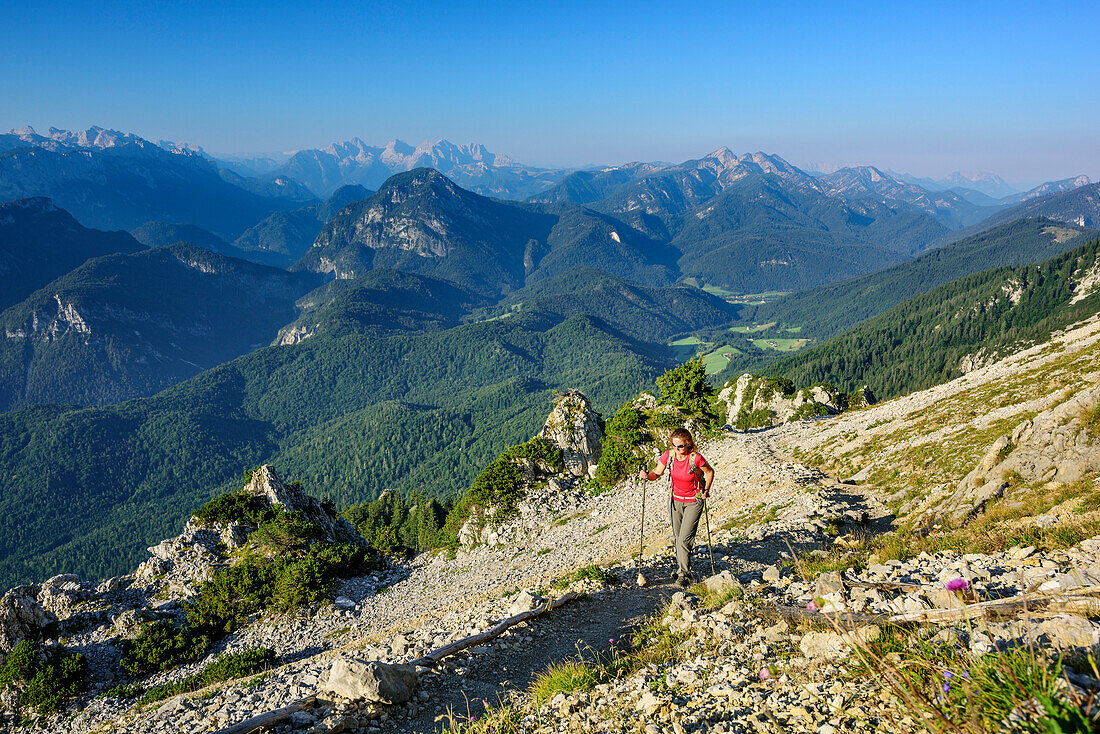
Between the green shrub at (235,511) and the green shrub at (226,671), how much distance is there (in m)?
17.7

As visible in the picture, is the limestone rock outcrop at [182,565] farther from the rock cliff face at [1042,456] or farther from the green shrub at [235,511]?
the rock cliff face at [1042,456]

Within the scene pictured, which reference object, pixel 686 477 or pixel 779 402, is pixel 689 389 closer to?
pixel 779 402

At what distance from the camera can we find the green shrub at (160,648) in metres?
23.4

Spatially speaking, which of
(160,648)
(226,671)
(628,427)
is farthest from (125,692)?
(628,427)

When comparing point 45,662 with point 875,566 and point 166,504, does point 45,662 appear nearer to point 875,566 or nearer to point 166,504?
point 875,566

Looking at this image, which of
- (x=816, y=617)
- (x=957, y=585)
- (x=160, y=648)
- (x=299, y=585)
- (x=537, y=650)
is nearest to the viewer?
(x=957, y=585)

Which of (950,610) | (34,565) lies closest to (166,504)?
(34,565)

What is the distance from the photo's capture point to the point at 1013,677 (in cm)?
393

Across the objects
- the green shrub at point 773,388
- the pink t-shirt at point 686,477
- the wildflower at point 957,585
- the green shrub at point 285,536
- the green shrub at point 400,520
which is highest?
the wildflower at point 957,585

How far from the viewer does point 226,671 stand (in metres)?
16.9

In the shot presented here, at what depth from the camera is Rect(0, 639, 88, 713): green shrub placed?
20469mm

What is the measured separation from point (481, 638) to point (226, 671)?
11.9m

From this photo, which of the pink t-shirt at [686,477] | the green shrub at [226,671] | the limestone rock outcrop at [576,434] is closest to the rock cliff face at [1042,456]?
the pink t-shirt at [686,477]

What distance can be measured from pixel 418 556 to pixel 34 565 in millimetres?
186008
